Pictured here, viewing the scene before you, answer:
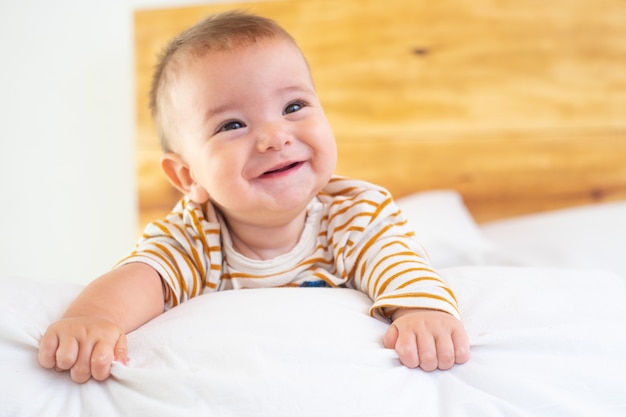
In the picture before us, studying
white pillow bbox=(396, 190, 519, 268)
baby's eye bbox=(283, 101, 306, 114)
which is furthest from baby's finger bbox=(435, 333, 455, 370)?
white pillow bbox=(396, 190, 519, 268)

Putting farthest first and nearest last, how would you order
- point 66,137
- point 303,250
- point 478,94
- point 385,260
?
point 66,137 → point 478,94 → point 303,250 → point 385,260

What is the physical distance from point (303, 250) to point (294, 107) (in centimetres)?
21

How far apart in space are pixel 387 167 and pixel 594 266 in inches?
29.0

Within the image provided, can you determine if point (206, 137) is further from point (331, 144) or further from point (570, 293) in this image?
point (570, 293)

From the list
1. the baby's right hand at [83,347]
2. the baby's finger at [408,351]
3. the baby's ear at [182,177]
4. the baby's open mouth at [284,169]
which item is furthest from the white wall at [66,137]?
the baby's finger at [408,351]

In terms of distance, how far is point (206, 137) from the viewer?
0.98 m

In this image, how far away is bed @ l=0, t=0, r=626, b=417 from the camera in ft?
2.11

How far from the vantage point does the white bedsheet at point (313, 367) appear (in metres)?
0.63

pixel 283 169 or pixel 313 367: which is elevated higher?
pixel 283 169

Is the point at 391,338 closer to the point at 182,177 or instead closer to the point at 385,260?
the point at 385,260

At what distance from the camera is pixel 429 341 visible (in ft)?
2.30

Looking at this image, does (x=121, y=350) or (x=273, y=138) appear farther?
(x=273, y=138)

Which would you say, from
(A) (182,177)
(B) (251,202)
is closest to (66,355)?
(B) (251,202)

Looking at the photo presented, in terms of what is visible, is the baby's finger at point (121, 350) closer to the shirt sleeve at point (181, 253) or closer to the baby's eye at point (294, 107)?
the shirt sleeve at point (181, 253)
